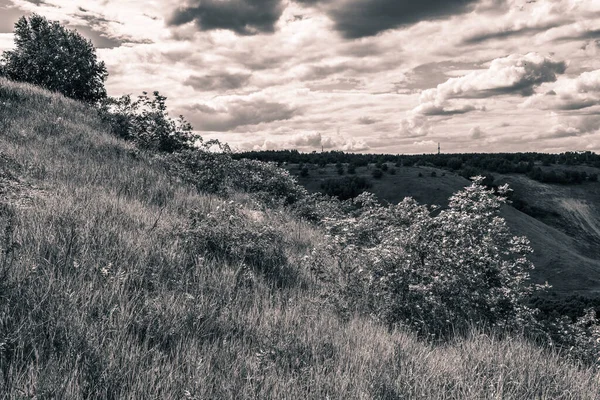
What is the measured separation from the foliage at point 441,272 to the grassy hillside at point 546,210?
51751 mm

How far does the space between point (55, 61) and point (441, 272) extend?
35758 millimetres

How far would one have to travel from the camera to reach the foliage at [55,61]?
33375 mm

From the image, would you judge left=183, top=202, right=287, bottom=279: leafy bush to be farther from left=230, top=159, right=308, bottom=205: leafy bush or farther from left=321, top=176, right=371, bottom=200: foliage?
left=321, top=176, right=371, bottom=200: foliage

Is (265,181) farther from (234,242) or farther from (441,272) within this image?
(441,272)

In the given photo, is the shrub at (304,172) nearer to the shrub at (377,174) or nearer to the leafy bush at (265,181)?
the shrub at (377,174)

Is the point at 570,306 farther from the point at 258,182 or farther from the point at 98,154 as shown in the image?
the point at 98,154

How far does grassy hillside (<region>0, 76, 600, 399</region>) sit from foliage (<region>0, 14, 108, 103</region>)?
3081 centimetres

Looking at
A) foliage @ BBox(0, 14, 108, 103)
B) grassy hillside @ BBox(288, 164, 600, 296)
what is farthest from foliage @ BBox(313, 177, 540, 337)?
grassy hillside @ BBox(288, 164, 600, 296)

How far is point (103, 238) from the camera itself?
5.68 m

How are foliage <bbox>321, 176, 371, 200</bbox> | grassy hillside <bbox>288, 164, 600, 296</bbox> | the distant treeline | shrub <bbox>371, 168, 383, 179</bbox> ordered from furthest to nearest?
the distant treeline → shrub <bbox>371, 168, 383, 179</bbox> → foliage <bbox>321, 176, 371, 200</bbox> → grassy hillside <bbox>288, 164, 600, 296</bbox>

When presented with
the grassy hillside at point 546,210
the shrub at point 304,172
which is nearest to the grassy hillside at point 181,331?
the grassy hillside at point 546,210

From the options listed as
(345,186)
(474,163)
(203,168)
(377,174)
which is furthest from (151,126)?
(474,163)

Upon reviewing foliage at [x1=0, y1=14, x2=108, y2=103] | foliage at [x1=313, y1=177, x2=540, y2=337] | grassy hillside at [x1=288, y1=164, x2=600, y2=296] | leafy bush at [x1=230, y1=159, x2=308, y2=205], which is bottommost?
grassy hillside at [x1=288, y1=164, x2=600, y2=296]

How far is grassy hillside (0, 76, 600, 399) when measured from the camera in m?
3.25
